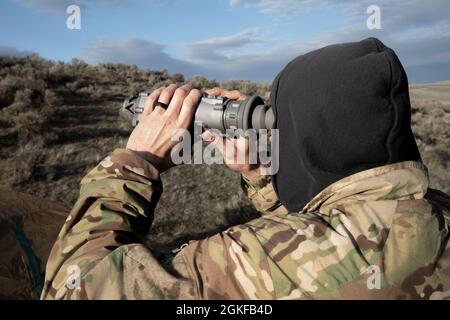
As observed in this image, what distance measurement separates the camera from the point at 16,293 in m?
2.81

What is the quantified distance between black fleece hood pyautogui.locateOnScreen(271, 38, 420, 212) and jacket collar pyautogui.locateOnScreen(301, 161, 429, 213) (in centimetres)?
4

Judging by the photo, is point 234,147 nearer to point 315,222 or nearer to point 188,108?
point 188,108

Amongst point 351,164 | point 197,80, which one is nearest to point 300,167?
point 351,164

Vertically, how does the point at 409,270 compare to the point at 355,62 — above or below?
below

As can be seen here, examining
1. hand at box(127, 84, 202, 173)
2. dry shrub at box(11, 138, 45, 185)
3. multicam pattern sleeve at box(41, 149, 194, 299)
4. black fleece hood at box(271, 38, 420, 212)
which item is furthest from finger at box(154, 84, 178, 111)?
dry shrub at box(11, 138, 45, 185)

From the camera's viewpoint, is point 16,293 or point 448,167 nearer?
point 16,293

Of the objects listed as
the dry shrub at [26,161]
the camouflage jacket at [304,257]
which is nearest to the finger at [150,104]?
the camouflage jacket at [304,257]

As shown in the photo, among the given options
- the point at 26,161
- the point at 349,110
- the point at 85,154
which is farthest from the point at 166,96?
the point at 85,154

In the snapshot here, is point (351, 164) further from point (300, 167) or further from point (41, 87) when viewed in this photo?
point (41, 87)

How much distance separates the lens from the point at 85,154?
6945mm

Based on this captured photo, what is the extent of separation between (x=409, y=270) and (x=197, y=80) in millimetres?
18113

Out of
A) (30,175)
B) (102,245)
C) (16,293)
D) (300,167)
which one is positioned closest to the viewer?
(102,245)

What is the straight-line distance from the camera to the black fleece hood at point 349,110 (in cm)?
139
